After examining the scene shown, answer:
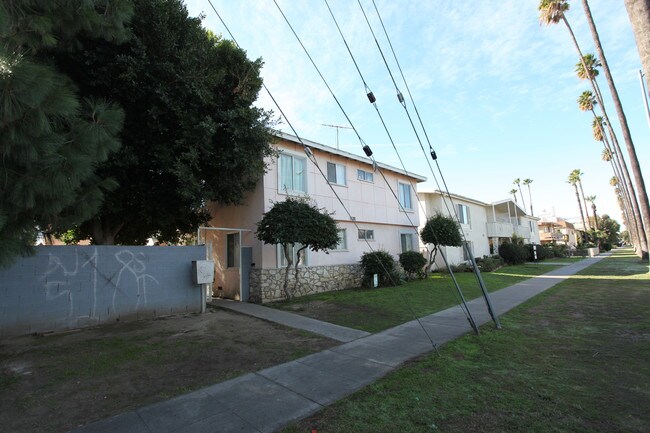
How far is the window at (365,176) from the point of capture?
17703 millimetres

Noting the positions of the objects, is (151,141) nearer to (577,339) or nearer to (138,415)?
(138,415)

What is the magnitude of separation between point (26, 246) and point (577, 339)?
8750 mm

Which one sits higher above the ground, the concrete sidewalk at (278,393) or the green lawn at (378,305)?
the green lawn at (378,305)

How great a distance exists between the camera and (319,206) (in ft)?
49.5

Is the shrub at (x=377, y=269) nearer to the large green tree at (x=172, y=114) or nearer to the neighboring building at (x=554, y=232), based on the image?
the large green tree at (x=172, y=114)

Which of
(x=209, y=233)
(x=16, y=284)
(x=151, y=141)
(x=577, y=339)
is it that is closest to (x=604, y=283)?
(x=577, y=339)

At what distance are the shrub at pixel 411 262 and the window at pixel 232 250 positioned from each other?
8.81m

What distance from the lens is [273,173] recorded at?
13508 mm

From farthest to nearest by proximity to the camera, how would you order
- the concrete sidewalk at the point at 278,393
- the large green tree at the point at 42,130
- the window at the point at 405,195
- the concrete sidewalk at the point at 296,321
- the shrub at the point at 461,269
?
the shrub at the point at 461,269, the window at the point at 405,195, the concrete sidewalk at the point at 296,321, the concrete sidewalk at the point at 278,393, the large green tree at the point at 42,130

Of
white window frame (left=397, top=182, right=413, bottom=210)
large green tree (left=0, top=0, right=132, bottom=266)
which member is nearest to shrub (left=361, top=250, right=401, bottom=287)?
white window frame (left=397, top=182, right=413, bottom=210)

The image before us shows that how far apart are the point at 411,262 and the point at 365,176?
5.06m

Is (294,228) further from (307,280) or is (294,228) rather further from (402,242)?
(402,242)

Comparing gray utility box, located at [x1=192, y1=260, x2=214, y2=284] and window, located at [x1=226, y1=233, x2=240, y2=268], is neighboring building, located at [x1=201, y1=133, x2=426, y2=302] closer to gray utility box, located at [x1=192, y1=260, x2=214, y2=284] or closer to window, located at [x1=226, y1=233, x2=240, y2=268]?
window, located at [x1=226, y1=233, x2=240, y2=268]

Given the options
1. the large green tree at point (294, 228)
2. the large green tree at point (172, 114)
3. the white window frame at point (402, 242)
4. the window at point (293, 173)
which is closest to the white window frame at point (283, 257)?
the large green tree at point (294, 228)
